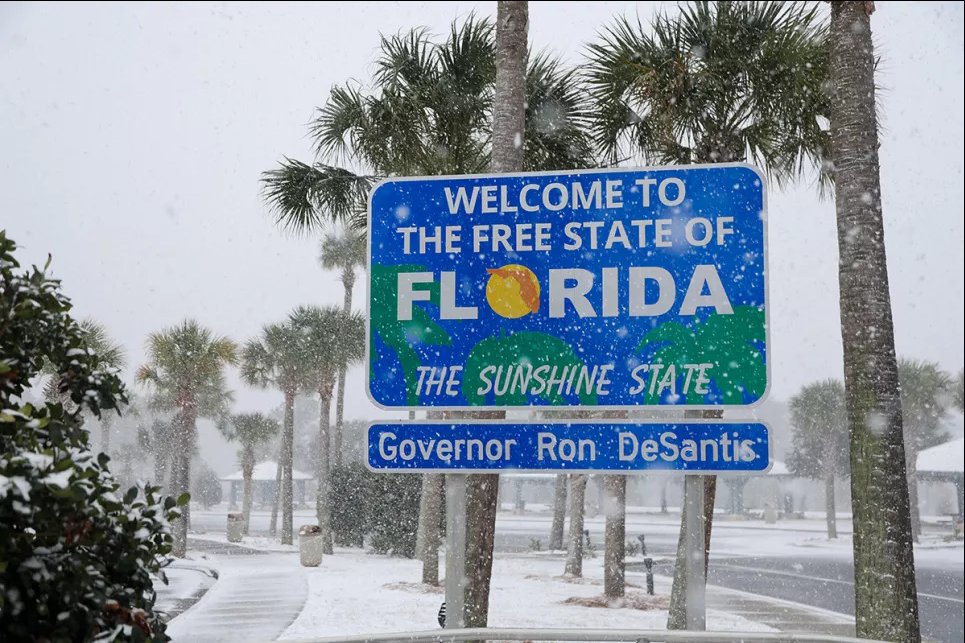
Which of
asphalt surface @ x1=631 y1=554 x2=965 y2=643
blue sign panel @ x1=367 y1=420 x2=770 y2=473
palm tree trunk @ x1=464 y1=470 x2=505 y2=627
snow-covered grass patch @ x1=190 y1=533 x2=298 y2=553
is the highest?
blue sign panel @ x1=367 y1=420 x2=770 y2=473

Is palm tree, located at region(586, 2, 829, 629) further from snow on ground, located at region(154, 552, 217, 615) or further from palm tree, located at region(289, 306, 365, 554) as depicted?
palm tree, located at region(289, 306, 365, 554)

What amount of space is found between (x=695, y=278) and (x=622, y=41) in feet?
25.8

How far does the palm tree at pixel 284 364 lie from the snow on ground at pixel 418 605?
40.6 feet

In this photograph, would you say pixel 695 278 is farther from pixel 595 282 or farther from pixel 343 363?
pixel 343 363

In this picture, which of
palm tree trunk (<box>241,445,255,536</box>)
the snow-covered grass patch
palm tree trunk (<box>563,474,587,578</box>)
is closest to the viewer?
palm tree trunk (<box>563,474,587,578</box>)

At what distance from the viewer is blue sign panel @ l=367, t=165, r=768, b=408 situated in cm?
478

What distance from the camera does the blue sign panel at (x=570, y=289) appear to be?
4781 millimetres

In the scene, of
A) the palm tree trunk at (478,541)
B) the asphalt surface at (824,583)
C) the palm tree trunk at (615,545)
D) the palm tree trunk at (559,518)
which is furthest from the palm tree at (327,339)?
the palm tree trunk at (478,541)

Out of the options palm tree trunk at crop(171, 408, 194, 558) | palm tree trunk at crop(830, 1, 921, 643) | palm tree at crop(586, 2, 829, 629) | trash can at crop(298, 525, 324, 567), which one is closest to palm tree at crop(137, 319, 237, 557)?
palm tree trunk at crop(171, 408, 194, 558)

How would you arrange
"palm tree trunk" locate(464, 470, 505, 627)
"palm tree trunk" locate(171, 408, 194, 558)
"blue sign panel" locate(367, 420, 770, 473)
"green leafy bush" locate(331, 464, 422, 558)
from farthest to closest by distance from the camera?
"palm tree trunk" locate(171, 408, 194, 558)
"green leafy bush" locate(331, 464, 422, 558)
"palm tree trunk" locate(464, 470, 505, 627)
"blue sign panel" locate(367, 420, 770, 473)

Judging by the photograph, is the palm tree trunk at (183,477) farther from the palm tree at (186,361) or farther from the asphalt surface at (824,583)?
the asphalt surface at (824,583)

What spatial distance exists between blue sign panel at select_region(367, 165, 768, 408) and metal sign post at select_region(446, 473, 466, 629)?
44cm

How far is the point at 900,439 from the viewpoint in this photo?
7270 millimetres

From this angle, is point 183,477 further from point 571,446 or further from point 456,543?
point 571,446
